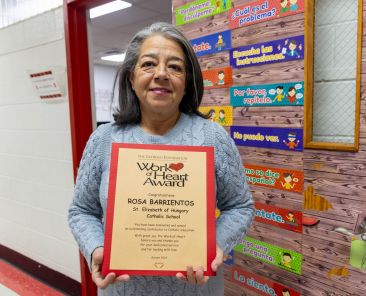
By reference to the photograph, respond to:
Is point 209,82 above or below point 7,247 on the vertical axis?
above

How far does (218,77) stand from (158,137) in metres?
0.69

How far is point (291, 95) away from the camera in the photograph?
1.26 m

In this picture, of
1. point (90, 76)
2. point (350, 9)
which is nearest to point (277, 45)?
point (350, 9)

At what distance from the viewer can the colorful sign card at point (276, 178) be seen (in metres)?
1.29

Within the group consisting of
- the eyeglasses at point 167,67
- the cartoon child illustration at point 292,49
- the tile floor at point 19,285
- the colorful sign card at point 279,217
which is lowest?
the tile floor at point 19,285

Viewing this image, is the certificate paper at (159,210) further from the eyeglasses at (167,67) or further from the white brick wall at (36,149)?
the white brick wall at (36,149)

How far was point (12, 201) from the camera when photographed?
2.71 meters

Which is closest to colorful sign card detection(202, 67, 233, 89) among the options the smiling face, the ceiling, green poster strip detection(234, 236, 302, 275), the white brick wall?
the smiling face

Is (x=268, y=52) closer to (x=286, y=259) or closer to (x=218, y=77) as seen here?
(x=218, y=77)

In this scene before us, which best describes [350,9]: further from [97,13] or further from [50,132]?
[97,13]

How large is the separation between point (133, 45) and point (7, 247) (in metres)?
2.66

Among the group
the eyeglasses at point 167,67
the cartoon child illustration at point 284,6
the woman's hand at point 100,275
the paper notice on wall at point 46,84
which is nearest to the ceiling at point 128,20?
the paper notice on wall at point 46,84

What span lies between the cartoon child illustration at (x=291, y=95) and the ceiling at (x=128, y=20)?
81.6 inches

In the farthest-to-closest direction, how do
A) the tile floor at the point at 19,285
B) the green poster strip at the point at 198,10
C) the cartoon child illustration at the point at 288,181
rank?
1. the tile floor at the point at 19,285
2. the green poster strip at the point at 198,10
3. the cartoon child illustration at the point at 288,181
